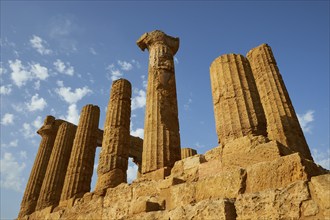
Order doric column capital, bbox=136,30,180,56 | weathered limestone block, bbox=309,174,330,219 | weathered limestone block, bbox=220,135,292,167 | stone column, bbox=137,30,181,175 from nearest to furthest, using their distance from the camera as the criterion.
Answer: weathered limestone block, bbox=309,174,330,219 → weathered limestone block, bbox=220,135,292,167 → stone column, bbox=137,30,181,175 → doric column capital, bbox=136,30,180,56

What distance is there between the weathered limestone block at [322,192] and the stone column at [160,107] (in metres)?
4.41

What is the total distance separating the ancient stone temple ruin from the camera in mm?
4688

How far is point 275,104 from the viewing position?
394 inches

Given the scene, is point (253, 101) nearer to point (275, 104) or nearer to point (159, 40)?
point (275, 104)

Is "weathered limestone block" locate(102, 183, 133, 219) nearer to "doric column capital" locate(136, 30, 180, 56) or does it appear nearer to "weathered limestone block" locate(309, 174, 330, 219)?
"weathered limestone block" locate(309, 174, 330, 219)

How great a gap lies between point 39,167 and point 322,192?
15.4 meters

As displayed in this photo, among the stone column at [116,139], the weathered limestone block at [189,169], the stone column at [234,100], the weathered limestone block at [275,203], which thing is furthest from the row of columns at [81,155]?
the weathered limestone block at [275,203]

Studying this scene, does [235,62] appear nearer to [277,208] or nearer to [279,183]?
[279,183]

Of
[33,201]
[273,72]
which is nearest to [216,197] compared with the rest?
[273,72]

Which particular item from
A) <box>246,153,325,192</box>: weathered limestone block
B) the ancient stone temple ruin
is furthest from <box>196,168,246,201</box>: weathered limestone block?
<box>246,153,325,192</box>: weathered limestone block

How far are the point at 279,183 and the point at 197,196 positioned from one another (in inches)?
69.2

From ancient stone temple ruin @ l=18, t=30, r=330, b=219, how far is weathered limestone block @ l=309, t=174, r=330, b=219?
1 cm

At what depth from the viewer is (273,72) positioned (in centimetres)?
1069

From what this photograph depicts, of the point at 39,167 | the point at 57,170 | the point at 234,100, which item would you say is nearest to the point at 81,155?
the point at 57,170
